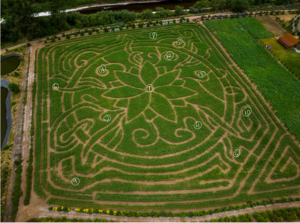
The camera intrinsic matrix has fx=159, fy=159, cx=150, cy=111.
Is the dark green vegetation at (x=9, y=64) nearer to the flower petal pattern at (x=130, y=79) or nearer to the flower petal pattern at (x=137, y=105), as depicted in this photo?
the flower petal pattern at (x=130, y=79)

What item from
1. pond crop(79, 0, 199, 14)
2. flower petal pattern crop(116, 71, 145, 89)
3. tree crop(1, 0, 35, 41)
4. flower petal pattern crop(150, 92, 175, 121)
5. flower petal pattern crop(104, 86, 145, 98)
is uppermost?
pond crop(79, 0, 199, 14)

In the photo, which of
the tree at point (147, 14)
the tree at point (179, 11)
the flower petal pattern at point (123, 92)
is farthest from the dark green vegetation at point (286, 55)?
the flower petal pattern at point (123, 92)

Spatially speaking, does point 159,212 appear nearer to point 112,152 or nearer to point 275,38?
point 112,152

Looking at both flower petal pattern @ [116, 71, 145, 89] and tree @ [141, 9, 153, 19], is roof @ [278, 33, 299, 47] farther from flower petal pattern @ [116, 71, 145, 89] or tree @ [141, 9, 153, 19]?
flower petal pattern @ [116, 71, 145, 89]

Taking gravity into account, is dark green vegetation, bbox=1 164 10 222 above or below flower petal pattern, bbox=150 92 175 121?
below

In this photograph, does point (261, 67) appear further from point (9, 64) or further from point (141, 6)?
point (9, 64)

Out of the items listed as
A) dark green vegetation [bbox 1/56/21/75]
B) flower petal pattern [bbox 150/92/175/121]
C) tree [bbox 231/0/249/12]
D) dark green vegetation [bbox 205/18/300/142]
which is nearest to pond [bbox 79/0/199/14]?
tree [bbox 231/0/249/12]
